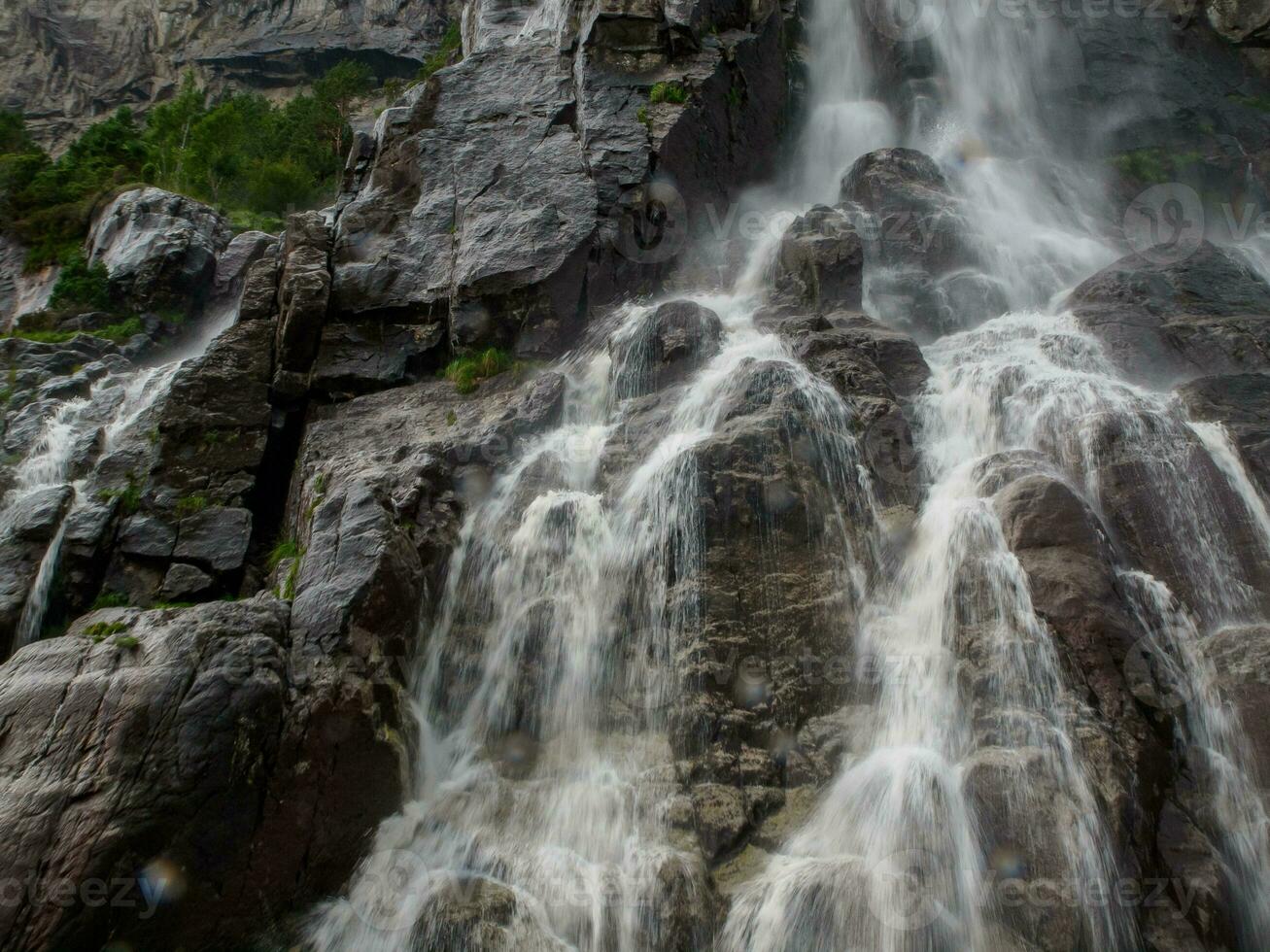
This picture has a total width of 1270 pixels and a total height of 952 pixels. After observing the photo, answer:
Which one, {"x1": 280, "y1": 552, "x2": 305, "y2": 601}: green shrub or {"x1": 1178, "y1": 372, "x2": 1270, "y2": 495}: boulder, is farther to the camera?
{"x1": 1178, "y1": 372, "x2": 1270, "y2": 495}: boulder

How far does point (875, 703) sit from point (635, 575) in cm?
284

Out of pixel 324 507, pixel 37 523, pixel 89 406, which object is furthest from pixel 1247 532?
pixel 89 406

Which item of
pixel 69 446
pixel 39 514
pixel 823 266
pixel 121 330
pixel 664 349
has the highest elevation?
pixel 121 330

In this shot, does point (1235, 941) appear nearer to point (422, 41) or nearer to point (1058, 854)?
point (1058, 854)

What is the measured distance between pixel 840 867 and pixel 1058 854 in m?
1.67

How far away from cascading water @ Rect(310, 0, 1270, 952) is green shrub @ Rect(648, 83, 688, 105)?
794 cm

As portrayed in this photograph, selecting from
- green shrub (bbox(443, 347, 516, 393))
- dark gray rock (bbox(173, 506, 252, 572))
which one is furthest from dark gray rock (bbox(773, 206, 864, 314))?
dark gray rock (bbox(173, 506, 252, 572))

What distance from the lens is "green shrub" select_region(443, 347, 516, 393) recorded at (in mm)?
13680

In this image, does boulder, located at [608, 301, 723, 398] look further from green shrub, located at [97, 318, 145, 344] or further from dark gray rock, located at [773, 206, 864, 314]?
green shrub, located at [97, 318, 145, 344]

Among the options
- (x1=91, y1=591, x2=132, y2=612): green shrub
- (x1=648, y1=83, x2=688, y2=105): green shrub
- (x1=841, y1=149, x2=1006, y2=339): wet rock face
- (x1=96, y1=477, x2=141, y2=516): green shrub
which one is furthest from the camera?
(x1=648, y1=83, x2=688, y2=105): green shrub

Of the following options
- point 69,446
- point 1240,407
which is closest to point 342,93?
point 69,446

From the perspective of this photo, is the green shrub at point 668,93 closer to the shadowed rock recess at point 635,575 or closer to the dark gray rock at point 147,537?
the shadowed rock recess at point 635,575

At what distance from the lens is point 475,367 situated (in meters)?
13.9

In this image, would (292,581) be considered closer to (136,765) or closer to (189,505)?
(136,765)
